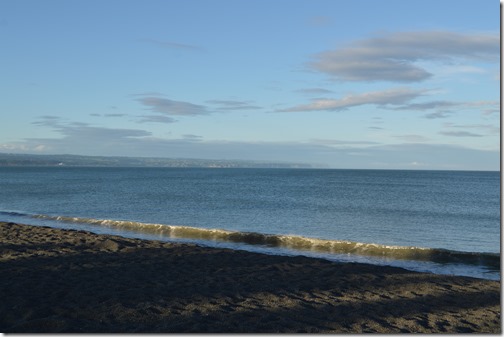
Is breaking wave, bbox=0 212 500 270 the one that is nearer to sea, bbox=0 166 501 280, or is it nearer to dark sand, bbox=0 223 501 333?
sea, bbox=0 166 501 280

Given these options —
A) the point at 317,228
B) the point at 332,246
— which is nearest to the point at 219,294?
the point at 332,246

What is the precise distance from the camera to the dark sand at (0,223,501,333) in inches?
376

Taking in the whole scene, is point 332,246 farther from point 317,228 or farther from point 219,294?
point 219,294

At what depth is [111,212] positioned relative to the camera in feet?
127

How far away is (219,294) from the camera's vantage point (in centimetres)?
1175

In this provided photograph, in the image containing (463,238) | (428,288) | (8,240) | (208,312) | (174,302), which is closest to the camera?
(208,312)

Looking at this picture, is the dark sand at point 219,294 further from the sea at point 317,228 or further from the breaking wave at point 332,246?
the breaking wave at point 332,246

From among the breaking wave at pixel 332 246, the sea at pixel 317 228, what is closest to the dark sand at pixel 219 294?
the sea at pixel 317 228

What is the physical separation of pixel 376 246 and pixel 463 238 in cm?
885

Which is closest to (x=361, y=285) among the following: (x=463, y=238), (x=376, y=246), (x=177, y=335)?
(x=177, y=335)

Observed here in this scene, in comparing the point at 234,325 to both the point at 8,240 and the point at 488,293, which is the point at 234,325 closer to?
the point at 488,293

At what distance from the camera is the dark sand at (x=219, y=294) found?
954 cm

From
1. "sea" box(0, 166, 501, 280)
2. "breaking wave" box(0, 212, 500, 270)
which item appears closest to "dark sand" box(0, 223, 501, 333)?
"sea" box(0, 166, 501, 280)

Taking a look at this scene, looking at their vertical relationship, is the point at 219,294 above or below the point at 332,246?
above
